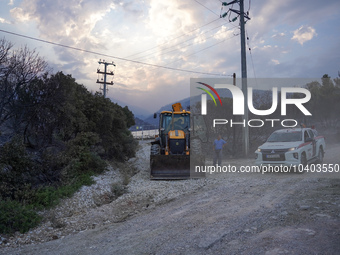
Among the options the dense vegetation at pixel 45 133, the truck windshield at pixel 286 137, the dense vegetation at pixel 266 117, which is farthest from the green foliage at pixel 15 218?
the dense vegetation at pixel 266 117

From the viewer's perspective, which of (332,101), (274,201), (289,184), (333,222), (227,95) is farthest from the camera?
(332,101)

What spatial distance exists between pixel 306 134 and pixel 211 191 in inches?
247

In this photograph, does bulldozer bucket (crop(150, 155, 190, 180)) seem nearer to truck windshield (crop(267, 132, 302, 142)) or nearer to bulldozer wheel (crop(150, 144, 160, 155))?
bulldozer wheel (crop(150, 144, 160, 155))

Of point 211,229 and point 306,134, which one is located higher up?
point 306,134

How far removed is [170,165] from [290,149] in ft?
16.2

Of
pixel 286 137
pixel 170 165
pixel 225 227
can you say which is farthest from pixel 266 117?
pixel 225 227

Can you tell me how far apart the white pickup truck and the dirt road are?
2.89 metres

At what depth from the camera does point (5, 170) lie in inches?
359

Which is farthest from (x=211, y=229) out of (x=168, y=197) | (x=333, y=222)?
(x=168, y=197)

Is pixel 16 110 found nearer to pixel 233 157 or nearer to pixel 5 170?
pixel 5 170

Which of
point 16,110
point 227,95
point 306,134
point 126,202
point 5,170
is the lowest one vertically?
point 126,202

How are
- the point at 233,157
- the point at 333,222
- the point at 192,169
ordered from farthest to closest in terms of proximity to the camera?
the point at 233,157
the point at 192,169
the point at 333,222

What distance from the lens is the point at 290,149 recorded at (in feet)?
38.2

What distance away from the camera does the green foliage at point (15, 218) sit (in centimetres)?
667
